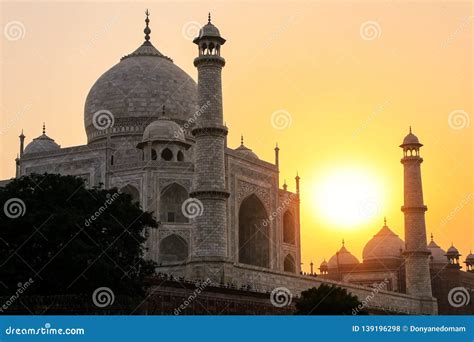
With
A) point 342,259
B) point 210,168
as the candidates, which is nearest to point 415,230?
point 210,168

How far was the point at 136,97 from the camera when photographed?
132 ft

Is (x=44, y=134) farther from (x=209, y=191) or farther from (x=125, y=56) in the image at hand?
(x=209, y=191)

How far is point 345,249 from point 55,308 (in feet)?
116

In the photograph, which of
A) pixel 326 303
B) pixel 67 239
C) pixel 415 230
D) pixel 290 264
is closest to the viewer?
pixel 67 239

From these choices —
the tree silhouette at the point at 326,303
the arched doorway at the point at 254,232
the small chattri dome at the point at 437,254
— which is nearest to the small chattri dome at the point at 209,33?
the tree silhouette at the point at 326,303

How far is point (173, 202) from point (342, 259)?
1870 centimetres

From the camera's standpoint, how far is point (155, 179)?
35.0m

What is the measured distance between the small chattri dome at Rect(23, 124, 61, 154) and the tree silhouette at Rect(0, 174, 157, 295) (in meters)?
16.9

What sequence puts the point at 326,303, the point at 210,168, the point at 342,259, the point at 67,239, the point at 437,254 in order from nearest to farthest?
the point at 67,239, the point at 326,303, the point at 210,168, the point at 342,259, the point at 437,254

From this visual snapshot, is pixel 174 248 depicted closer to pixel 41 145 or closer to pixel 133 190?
pixel 133 190

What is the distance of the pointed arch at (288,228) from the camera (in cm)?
4047

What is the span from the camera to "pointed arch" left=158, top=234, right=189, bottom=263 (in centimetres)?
3466

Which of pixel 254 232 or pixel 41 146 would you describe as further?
pixel 41 146

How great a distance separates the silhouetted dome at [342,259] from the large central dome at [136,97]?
49.9 ft
